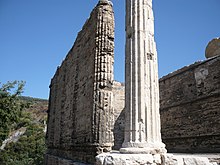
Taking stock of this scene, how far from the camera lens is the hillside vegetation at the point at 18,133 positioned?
555 inches

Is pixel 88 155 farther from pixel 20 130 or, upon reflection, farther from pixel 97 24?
pixel 20 130

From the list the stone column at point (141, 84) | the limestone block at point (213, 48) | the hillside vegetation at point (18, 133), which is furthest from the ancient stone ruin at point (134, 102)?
the hillside vegetation at point (18, 133)

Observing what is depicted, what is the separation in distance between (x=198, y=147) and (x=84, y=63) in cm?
671

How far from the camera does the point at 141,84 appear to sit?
4312mm

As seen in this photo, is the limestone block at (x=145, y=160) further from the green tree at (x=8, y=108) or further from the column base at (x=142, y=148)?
the green tree at (x=8, y=108)

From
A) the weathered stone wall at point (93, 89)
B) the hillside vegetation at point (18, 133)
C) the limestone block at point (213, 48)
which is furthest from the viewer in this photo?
the hillside vegetation at point (18, 133)

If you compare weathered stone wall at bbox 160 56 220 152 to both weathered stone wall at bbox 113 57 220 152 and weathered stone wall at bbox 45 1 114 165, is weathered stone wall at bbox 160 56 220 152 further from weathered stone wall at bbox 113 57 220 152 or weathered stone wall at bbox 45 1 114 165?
weathered stone wall at bbox 45 1 114 165

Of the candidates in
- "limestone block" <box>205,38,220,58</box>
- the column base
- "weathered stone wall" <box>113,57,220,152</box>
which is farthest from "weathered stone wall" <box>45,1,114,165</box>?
"limestone block" <box>205,38,220,58</box>

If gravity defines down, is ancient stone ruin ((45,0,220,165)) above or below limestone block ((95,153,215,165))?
above

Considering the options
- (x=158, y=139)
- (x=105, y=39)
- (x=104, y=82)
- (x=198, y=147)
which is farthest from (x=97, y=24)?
(x=198, y=147)

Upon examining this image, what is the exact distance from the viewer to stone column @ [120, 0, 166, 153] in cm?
406

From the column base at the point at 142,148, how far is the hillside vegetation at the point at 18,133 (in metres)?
12.0

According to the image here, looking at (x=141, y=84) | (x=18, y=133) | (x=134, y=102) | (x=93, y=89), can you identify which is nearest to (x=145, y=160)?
(x=134, y=102)

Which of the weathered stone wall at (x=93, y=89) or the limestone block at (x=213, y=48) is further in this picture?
the limestone block at (x=213, y=48)
